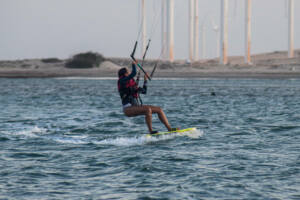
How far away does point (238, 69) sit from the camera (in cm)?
8225

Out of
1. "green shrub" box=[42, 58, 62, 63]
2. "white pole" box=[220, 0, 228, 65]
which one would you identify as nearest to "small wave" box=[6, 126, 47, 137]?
"white pole" box=[220, 0, 228, 65]

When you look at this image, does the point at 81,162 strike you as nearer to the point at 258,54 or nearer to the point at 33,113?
the point at 33,113

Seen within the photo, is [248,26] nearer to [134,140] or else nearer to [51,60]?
[51,60]

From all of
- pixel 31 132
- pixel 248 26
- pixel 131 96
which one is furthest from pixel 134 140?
pixel 248 26

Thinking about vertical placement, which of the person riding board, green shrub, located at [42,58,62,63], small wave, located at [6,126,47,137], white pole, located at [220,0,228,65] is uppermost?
white pole, located at [220,0,228,65]

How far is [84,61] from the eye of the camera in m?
103

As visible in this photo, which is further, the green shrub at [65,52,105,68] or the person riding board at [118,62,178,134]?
the green shrub at [65,52,105,68]

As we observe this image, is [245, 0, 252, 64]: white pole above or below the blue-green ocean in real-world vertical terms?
above

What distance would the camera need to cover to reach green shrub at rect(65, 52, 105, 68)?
337 feet

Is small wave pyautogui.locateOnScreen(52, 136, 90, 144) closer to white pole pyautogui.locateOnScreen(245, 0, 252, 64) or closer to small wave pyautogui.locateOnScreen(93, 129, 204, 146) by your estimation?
small wave pyautogui.locateOnScreen(93, 129, 204, 146)

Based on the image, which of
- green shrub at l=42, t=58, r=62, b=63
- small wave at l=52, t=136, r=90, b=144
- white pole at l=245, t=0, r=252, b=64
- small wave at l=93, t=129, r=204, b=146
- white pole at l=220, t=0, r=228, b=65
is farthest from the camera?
green shrub at l=42, t=58, r=62, b=63

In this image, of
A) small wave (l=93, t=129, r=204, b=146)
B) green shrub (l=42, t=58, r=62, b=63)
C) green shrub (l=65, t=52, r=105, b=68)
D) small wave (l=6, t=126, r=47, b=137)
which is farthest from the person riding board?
green shrub (l=42, t=58, r=62, b=63)

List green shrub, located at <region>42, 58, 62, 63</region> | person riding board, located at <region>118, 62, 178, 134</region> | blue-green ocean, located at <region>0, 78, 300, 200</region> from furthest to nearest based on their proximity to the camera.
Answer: green shrub, located at <region>42, 58, 62, 63</region>
person riding board, located at <region>118, 62, 178, 134</region>
blue-green ocean, located at <region>0, 78, 300, 200</region>

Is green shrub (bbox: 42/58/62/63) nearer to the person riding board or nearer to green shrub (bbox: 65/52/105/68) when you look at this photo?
green shrub (bbox: 65/52/105/68)
